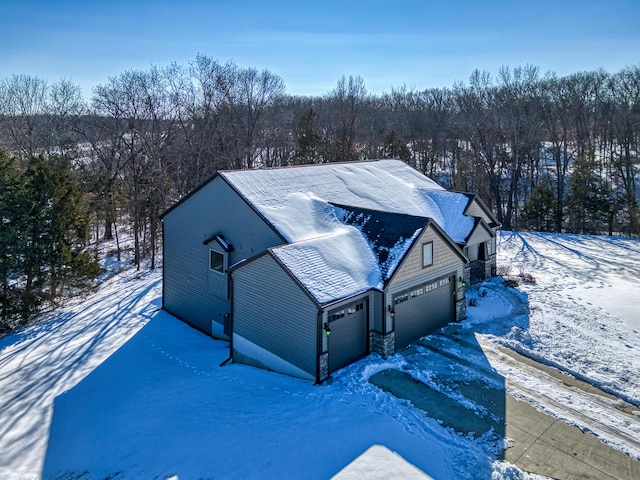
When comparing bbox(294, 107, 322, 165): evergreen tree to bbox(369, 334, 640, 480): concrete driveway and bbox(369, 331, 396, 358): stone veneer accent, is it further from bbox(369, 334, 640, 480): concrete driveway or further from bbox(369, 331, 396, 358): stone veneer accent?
bbox(369, 334, 640, 480): concrete driveway

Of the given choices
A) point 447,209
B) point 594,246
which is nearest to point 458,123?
point 594,246

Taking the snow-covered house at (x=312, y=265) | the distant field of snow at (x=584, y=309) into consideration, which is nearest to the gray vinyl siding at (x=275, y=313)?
the snow-covered house at (x=312, y=265)

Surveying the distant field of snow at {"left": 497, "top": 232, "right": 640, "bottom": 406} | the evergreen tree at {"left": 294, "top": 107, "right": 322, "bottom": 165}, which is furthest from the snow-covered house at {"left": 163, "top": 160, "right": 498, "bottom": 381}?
the evergreen tree at {"left": 294, "top": 107, "right": 322, "bottom": 165}

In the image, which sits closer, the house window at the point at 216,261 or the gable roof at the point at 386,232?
the gable roof at the point at 386,232

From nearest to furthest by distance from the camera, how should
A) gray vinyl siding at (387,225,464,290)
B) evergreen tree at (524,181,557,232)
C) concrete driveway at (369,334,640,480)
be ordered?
concrete driveway at (369,334,640,480)
gray vinyl siding at (387,225,464,290)
evergreen tree at (524,181,557,232)

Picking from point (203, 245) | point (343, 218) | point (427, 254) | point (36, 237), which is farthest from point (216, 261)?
point (36, 237)

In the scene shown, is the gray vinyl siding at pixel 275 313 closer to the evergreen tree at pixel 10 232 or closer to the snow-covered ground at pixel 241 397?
the snow-covered ground at pixel 241 397
